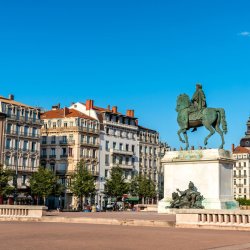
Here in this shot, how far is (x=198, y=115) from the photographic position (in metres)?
38.9

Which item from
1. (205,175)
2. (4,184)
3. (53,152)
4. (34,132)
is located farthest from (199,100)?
(53,152)

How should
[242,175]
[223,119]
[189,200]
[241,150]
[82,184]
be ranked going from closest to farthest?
[189,200], [223,119], [82,184], [242,175], [241,150]

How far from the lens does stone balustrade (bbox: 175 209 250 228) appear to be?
73.2 ft

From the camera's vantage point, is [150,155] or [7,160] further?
[150,155]

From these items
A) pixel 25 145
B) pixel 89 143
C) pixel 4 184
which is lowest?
pixel 4 184

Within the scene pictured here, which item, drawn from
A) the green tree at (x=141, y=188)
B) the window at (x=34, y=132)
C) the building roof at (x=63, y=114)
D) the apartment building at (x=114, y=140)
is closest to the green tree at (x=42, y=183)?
the window at (x=34, y=132)

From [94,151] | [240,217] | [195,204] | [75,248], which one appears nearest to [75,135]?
[94,151]

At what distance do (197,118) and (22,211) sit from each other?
A: 15.4 metres

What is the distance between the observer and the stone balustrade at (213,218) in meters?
22.3

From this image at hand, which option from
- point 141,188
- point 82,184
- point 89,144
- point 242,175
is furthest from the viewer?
point 242,175

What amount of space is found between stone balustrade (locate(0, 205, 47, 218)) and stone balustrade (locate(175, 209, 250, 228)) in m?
8.77

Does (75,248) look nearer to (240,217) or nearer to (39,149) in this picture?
(240,217)

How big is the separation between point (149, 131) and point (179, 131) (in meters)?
87.4

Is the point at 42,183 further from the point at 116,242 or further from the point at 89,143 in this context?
the point at 116,242
